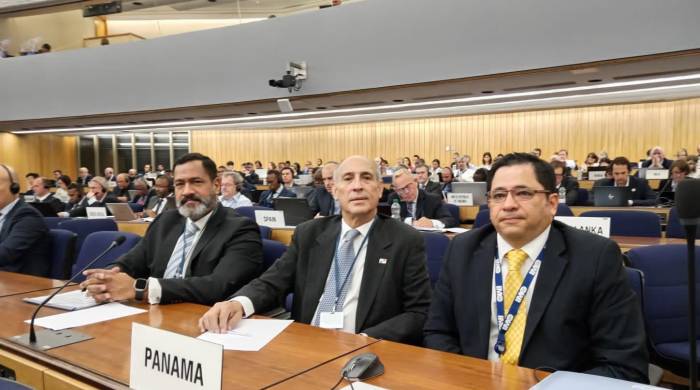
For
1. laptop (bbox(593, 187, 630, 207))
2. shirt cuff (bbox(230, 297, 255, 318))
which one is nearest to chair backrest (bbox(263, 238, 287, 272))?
shirt cuff (bbox(230, 297, 255, 318))

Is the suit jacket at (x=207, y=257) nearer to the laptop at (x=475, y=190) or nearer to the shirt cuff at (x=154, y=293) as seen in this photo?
the shirt cuff at (x=154, y=293)

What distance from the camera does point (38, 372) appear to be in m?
1.61

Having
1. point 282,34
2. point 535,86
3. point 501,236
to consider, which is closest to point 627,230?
point 501,236

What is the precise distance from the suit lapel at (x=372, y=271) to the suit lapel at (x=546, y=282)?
0.80 m

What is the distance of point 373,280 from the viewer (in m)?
A: 2.35

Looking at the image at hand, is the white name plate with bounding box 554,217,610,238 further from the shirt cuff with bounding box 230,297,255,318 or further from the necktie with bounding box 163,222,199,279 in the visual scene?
the necktie with bounding box 163,222,199,279

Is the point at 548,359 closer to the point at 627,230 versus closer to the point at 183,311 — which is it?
the point at 183,311

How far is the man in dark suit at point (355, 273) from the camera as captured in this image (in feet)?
7.51

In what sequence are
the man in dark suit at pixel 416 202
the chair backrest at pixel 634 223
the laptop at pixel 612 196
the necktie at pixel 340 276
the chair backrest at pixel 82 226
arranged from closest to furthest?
1. the necktie at pixel 340 276
2. the chair backrest at pixel 634 223
3. the chair backrest at pixel 82 226
4. the man in dark suit at pixel 416 202
5. the laptop at pixel 612 196

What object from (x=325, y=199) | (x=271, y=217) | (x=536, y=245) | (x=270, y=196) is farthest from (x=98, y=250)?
(x=270, y=196)

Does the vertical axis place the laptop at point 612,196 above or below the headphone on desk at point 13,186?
below

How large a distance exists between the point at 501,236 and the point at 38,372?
5.44 ft

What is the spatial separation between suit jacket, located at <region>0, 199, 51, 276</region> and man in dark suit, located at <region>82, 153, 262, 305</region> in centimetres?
112

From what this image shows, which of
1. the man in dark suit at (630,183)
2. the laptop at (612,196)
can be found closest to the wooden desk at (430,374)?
the laptop at (612,196)
